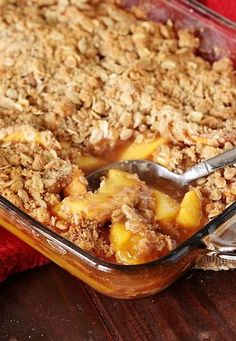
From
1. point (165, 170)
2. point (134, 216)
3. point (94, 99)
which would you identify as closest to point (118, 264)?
point (134, 216)

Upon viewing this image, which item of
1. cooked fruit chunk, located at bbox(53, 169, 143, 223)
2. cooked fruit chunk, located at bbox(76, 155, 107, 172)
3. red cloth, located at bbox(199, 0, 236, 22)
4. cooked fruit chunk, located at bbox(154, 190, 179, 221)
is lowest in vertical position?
cooked fruit chunk, located at bbox(76, 155, 107, 172)

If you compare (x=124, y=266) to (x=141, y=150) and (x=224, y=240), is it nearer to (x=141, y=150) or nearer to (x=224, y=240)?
(x=224, y=240)

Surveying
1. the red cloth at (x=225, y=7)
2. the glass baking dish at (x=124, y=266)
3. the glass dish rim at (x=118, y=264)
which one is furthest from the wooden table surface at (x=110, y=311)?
the red cloth at (x=225, y=7)

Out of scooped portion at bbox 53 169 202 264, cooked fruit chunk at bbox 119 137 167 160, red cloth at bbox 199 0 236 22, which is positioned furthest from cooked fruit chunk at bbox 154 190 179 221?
red cloth at bbox 199 0 236 22

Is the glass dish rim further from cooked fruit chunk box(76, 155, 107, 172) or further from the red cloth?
the red cloth

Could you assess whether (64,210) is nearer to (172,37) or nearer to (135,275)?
(135,275)

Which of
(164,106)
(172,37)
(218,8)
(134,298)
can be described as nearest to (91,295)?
(134,298)

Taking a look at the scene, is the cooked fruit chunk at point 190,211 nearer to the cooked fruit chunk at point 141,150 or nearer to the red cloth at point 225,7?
the cooked fruit chunk at point 141,150
